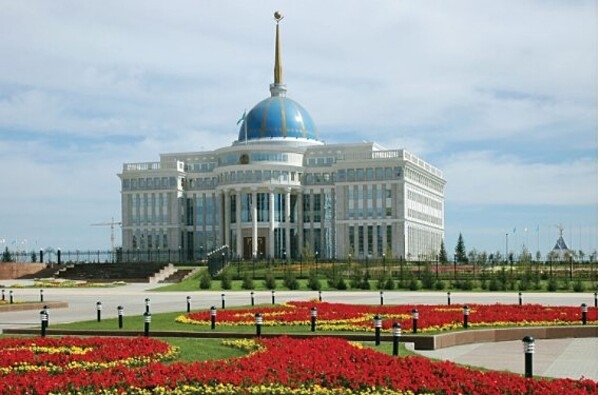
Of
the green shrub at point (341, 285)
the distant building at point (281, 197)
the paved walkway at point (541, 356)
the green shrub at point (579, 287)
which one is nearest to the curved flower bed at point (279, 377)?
the paved walkway at point (541, 356)

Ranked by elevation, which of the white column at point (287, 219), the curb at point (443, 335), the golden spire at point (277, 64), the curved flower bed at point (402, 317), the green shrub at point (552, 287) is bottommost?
the green shrub at point (552, 287)

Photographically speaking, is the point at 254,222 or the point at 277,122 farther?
the point at 277,122

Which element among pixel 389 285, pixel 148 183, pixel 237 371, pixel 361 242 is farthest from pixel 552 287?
pixel 148 183

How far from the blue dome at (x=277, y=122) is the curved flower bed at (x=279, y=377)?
305ft

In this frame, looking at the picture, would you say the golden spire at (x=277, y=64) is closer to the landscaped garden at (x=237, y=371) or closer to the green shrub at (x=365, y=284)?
the green shrub at (x=365, y=284)

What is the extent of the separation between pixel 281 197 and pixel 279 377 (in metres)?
91.5

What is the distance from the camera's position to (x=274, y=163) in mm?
104438

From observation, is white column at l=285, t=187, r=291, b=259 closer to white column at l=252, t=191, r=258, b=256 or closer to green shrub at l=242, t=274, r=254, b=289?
white column at l=252, t=191, r=258, b=256

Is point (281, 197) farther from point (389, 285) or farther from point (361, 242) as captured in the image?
point (389, 285)

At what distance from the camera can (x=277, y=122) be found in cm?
10944

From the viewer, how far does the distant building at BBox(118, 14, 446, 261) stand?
101 metres

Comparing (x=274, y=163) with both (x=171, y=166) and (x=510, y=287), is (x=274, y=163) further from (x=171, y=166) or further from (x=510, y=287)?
(x=510, y=287)

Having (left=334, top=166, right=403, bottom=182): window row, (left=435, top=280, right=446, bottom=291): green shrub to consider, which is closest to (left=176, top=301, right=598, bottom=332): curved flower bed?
(left=435, top=280, right=446, bottom=291): green shrub

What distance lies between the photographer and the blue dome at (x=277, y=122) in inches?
4304
